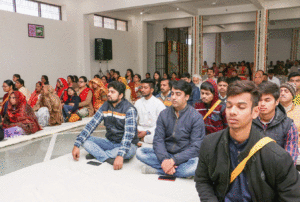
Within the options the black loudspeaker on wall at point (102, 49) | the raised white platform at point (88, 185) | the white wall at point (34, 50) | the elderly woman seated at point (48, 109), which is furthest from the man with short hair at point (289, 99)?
the black loudspeaker on wall at point (102, 49)

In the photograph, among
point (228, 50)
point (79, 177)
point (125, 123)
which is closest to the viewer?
point (79, 177)

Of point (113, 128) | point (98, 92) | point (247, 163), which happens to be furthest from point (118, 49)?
point (247, 163)

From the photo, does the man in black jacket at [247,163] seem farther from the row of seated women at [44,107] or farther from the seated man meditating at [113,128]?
the row of seated women at [44,107]

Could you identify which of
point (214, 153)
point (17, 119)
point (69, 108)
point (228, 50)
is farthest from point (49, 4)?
point (228, 50)

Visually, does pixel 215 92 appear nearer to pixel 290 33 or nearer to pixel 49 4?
pixel 49 4

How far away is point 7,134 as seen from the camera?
427 centimetres

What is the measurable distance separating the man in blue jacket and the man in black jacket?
1194 mm

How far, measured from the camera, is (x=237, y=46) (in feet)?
57.8

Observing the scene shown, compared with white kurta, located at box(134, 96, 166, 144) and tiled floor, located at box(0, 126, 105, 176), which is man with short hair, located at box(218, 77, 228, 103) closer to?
white kurta, located at box(134, 96, 166, 144)

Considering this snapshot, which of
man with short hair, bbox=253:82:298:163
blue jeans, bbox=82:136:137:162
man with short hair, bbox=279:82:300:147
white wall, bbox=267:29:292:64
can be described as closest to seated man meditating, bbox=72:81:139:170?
blue jeans, bbox=82:136:137:162

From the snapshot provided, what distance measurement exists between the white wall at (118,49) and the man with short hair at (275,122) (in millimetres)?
8286

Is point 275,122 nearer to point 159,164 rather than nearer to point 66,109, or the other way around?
point 159,164

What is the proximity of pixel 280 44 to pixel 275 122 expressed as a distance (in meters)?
15.7

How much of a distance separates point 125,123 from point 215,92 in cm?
107
